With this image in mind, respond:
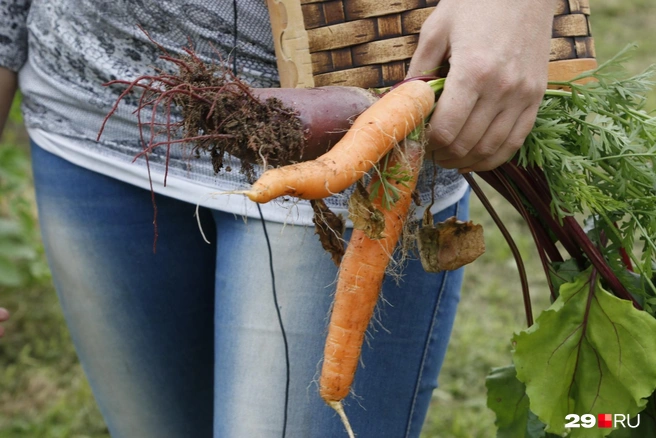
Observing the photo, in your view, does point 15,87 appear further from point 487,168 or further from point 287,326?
point 487,168

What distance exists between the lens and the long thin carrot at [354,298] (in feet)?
3.50

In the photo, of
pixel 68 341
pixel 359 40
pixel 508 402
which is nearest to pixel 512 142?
pixel 359 40

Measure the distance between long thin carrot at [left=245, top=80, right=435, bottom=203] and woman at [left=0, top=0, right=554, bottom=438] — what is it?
1.4 inches

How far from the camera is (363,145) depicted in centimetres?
97

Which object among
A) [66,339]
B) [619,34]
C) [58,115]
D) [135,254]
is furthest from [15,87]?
[619,34]

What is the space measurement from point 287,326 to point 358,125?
361mm

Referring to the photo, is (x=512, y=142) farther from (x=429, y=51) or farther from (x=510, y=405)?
(x=510, y=405)

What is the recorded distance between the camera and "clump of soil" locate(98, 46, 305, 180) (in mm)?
951

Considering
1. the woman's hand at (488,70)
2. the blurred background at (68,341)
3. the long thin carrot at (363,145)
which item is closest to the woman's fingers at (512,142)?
the woman's hand at (488,70)

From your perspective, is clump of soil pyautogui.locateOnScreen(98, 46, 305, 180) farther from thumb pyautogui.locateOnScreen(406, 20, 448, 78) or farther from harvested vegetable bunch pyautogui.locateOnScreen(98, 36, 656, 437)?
thumb pyautogui.locateOnScreen(406, 20, 448, 78)

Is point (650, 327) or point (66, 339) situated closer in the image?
point (650, 327)

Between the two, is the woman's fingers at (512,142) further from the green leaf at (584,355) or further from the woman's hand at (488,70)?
the green leaf at (584,355)

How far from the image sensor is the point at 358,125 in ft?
3.26

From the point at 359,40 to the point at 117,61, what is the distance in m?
0.41
